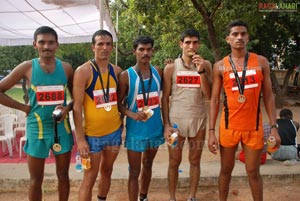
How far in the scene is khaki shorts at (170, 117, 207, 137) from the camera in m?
4.09

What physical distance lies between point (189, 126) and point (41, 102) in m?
1.80

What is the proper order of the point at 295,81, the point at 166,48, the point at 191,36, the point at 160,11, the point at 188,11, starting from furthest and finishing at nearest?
1. the point at 295,81
2. the point at 166,48
3. the point at 188,11
4. the point at 160,11
5. the point at 191,36

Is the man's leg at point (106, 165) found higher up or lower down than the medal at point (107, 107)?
lower down

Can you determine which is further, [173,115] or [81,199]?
[173,115]

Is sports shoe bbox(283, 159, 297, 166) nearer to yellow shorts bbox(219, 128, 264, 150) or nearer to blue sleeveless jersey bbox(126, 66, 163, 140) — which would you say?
yellow shorts bbox(219, 128, 264, 150)

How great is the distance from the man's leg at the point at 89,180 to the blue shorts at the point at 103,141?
0.22ft

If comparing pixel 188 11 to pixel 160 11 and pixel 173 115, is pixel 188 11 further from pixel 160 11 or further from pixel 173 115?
pixel 173 115

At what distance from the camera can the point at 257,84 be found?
3600mm

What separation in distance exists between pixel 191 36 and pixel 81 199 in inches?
89.9

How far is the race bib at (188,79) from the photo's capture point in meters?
4.07

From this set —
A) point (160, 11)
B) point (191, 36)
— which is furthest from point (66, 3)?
point (191, 36)

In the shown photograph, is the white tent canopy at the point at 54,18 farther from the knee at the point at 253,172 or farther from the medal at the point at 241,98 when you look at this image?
the knee at the point at 253,172

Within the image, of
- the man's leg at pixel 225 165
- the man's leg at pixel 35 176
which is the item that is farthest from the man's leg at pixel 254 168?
the man's leg at pixel 35 176

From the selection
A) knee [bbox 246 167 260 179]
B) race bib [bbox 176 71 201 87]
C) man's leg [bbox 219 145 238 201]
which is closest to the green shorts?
race bib [bbox 176 71 201 87]
